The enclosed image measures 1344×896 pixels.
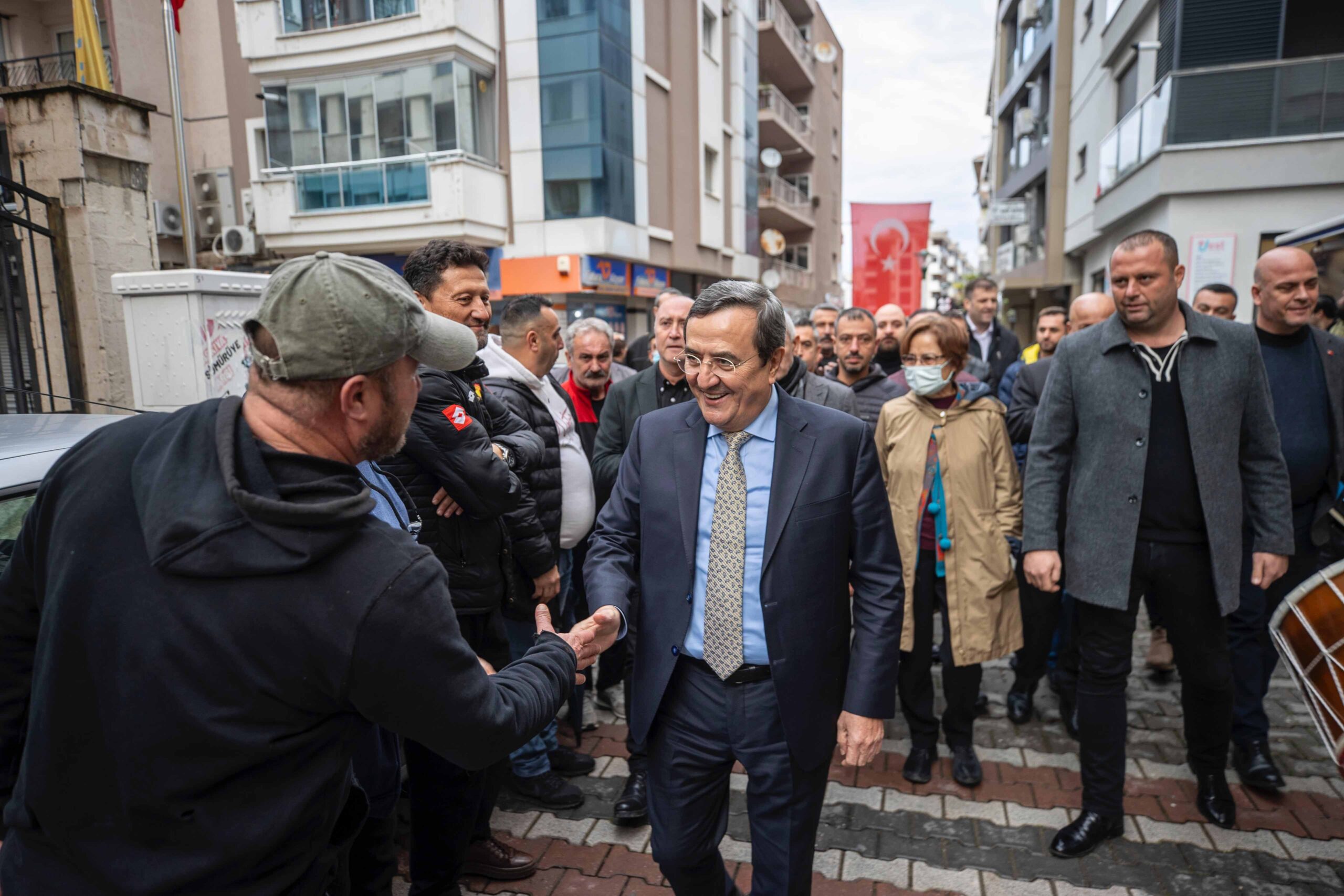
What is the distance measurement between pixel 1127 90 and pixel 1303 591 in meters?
16.8

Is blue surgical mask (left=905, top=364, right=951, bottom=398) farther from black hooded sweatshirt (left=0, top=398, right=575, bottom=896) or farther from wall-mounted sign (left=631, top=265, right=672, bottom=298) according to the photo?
wall-mounted sign (left=631, top=265, right=672, bottom=298)

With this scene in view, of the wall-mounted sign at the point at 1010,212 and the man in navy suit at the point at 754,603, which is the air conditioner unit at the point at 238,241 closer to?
the man in navy suit at the point at 754,603

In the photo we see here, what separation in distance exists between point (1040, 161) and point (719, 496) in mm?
23867

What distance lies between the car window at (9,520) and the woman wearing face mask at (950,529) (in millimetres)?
3302

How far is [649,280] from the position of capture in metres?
21.6

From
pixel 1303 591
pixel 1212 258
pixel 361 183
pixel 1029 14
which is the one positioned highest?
pixel 1029 14

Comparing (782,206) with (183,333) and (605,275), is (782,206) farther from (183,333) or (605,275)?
(183,333)

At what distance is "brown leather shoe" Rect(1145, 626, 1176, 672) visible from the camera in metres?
4.86

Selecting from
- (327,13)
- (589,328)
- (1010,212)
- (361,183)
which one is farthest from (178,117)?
(1010,212)

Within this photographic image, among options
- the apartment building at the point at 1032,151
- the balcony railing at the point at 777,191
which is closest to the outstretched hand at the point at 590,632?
the apartment building at the point at 1032,151

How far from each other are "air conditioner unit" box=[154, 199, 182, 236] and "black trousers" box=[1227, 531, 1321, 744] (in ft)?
57.3

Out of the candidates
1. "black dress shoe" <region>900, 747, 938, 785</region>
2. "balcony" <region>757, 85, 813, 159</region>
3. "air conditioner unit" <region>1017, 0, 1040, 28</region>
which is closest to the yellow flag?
"black dress shoe" <region>900, 747, 938, 785</region>

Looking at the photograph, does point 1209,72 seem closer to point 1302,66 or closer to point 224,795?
point 1302,66

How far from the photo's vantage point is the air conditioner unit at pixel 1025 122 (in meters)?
23.8
